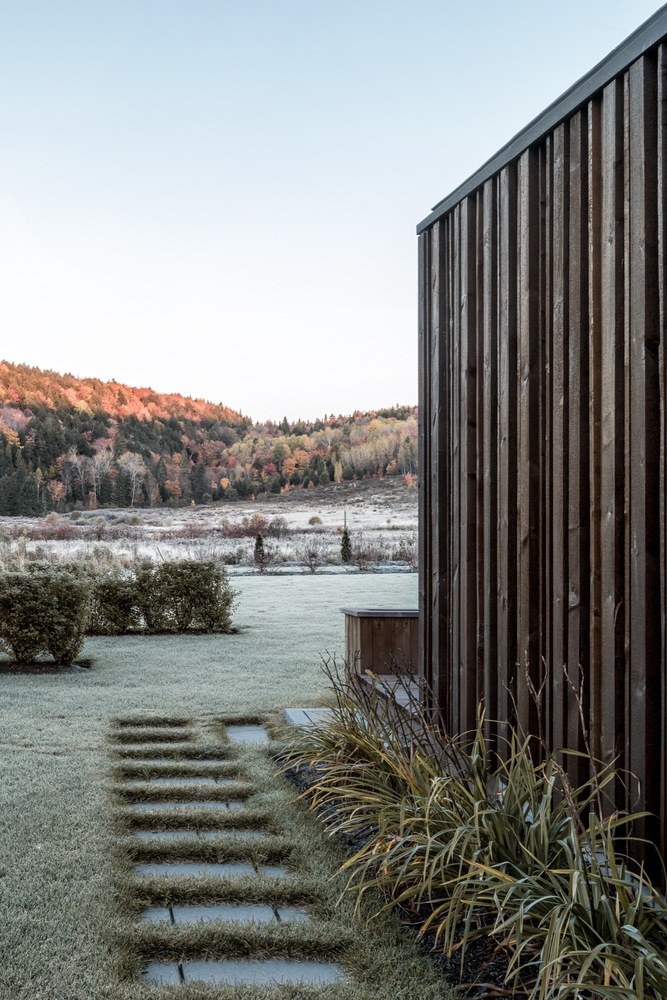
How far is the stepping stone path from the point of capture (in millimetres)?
2096

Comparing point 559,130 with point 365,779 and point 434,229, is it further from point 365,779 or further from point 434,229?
point 365,779

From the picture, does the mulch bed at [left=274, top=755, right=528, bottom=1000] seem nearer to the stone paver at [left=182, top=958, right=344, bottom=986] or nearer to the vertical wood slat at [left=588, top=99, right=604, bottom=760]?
the stone paver at [left=182, top=958, right=344, bottom=986]

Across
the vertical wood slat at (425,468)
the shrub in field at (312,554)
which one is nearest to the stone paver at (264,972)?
the vertical wood slat at (425,468)

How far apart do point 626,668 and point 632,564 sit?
0.30 metres

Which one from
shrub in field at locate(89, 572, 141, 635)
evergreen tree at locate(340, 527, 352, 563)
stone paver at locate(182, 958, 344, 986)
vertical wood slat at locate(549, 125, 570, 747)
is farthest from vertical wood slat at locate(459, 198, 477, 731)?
evergreen tree at locate(340, 527, 352, 563)

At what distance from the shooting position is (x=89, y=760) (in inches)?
168

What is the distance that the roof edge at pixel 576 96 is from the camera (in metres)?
2.15

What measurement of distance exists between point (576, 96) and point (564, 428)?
101cm

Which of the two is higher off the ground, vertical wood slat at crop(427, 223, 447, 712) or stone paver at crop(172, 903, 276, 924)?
vertical wood slat at crop(427, 223, 447, 712)

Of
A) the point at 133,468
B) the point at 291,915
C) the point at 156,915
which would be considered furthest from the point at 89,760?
the point at 133,468

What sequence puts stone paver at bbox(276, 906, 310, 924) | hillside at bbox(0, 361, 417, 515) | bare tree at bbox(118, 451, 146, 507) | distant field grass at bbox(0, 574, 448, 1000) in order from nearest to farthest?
distant field grass at bbox(0, 574, 448, 1000) < stone paver at bbox(276, 906, 310, 924) < hillside at bbox(0, 361, 417, 515) < bare tree at bbox(118, 451, 146, 507)

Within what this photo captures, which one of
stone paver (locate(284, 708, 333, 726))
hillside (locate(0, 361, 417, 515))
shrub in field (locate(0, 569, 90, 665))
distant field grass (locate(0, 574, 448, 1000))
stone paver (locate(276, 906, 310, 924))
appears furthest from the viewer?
hillside (locate(0, 361, 417, 515))

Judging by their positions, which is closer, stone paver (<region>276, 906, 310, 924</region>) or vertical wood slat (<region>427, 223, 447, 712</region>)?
stone paver (<region>276, 906, 310, 924</region>)

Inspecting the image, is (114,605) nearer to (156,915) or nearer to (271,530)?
(156,915)
